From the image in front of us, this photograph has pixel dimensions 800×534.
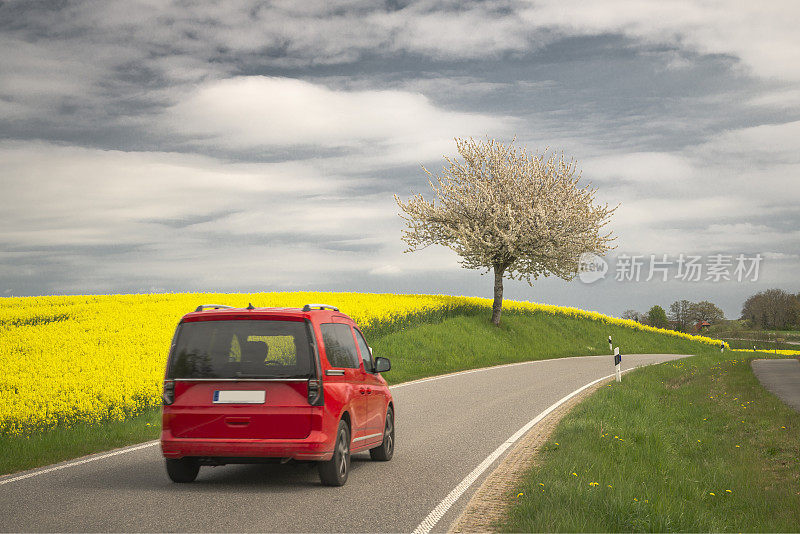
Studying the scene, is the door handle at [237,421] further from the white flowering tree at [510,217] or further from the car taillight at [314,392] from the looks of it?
the white flowering tree at [510,217]

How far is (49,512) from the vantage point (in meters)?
6.69

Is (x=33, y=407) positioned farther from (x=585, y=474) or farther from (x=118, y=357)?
(x=585, y=474)

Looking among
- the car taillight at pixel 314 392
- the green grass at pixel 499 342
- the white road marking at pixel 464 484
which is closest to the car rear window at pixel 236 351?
the car taillight at pixel 314 392

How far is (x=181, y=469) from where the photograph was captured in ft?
26.5

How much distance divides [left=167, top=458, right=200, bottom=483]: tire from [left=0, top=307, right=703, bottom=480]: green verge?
241cm

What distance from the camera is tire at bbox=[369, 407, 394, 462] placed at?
9.52m

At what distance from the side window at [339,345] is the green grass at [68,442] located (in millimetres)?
4197

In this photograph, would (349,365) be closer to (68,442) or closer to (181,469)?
(181,469)

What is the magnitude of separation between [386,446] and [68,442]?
4827 millimetres

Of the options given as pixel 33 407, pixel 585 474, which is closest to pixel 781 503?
pixel 585 474

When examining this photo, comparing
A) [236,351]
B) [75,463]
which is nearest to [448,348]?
[75,463]

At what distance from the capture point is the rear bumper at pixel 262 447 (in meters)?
7.59

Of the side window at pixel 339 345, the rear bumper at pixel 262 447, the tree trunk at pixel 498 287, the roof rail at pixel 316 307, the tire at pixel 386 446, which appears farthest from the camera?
the tree trunk at pixel 498 287

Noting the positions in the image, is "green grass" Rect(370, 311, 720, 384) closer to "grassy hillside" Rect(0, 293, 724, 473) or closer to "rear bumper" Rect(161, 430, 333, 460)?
"grassy hillside" Rect(0, 293, 724, 473)
